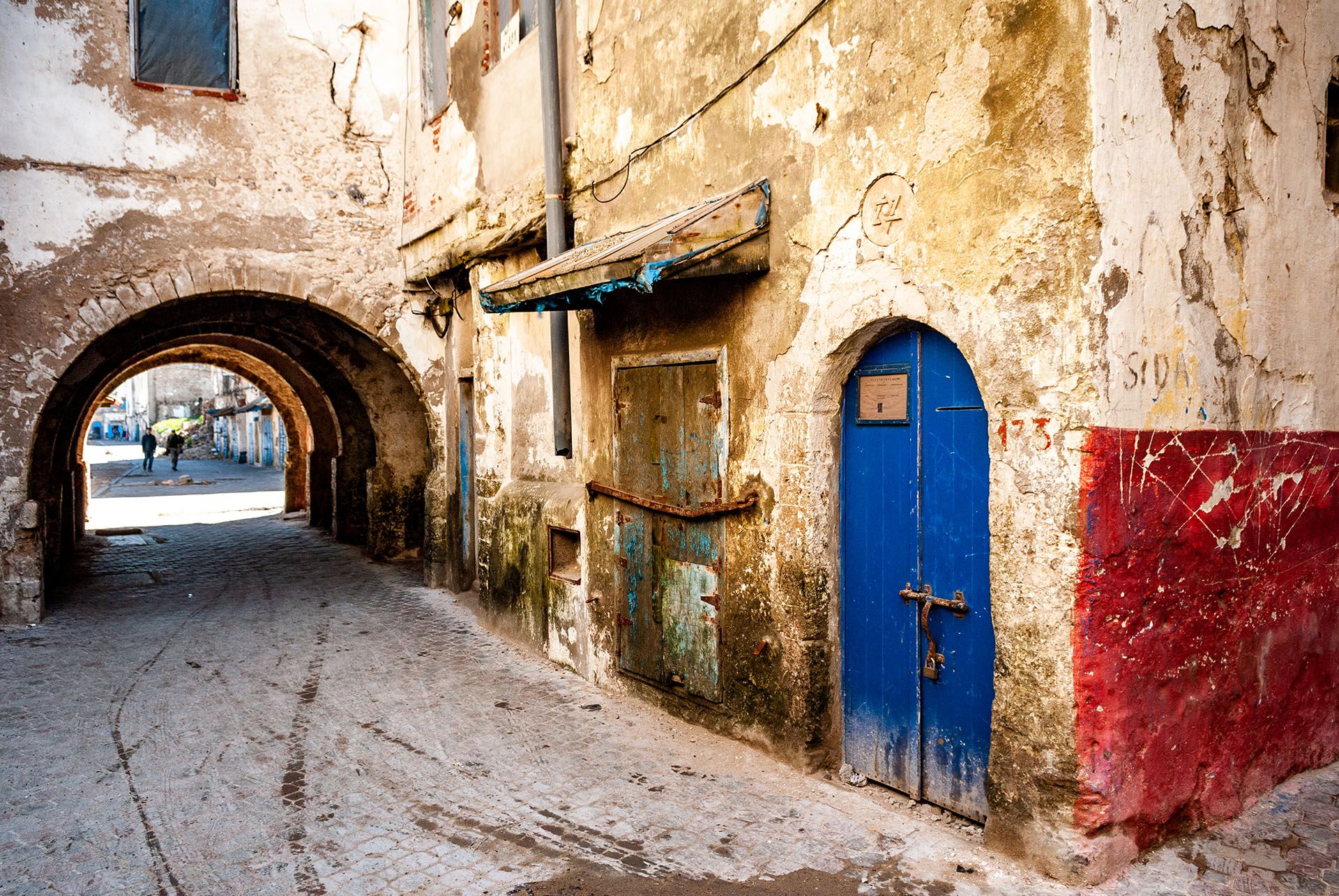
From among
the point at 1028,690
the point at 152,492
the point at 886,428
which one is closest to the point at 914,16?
the point at 886,428

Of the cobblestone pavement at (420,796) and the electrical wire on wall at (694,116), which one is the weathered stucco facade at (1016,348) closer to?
the electrical wire on wall at (694,116)

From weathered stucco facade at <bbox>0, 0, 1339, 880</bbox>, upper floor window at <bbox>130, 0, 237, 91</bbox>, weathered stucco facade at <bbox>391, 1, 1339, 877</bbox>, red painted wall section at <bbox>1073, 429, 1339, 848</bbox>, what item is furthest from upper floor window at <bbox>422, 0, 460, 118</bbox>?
red painted wall section at <bbox>1073, 429, 1339, 848</bbox>

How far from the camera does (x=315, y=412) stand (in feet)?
51.0

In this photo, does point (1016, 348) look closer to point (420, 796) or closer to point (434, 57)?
point (420, 796)

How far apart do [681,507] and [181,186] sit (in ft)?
21.9

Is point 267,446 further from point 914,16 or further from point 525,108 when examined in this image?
point 914,16

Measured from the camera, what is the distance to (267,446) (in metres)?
36.0

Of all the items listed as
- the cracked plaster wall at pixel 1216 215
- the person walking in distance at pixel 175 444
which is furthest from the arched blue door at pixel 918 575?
the person walking in distance at pixel 175 444

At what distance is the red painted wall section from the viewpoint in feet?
11.3

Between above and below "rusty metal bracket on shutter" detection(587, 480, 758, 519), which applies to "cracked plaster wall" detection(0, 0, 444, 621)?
above

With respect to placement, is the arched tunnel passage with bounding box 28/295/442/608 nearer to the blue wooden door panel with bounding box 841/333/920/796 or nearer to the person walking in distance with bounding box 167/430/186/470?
the blue wooden door panel with bounding box 841/333/920/796

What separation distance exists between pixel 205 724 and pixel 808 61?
5337 millimetres

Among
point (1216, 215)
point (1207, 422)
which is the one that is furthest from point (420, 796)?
point (1216, 215)

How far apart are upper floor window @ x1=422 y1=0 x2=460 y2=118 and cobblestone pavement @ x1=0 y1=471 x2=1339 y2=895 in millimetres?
5774
